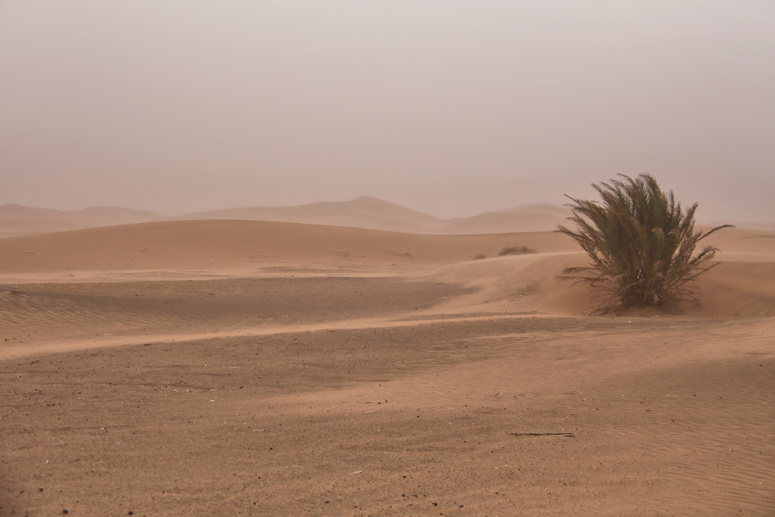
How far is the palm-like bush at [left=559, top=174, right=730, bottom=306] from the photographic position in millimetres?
13656

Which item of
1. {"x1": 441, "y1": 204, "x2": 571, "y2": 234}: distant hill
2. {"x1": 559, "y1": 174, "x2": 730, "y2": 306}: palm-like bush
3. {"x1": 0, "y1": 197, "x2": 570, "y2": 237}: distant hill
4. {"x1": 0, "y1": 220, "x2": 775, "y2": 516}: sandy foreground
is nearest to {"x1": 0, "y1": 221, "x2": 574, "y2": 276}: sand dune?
{"x1": 0, "y1": 220, "x2": 775, "y2": 516}: sandy foreground

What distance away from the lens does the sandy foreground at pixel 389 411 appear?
423cm

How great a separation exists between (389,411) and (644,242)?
948 centimetres

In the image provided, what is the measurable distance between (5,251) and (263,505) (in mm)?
37868

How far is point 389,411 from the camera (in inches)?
243

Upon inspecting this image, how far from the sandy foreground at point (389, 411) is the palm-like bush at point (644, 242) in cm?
72

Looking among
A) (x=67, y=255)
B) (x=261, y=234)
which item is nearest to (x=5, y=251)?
(x=67, y=255)

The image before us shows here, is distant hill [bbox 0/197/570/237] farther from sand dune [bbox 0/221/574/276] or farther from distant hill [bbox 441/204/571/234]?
sand dune [bbox 0/221/574/276]

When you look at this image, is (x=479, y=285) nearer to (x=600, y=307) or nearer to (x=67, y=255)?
(x=600, y=307)

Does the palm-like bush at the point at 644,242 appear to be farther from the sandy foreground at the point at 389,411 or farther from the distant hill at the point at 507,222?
the distant hill at the point at 507,222

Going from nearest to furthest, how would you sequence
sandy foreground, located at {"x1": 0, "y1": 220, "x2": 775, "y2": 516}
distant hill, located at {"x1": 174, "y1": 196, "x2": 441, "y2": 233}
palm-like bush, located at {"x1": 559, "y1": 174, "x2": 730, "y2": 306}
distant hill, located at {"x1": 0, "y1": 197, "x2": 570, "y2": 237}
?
sandy foreground, located at {"x1": 0, "y1": 220, "x2": 775, "y2": 516}
palm-like bush, located at {"x1": 559, "y1": 174, "x2": 730, "y2": 306}
distant hill, located at {"x1": 0, "y1": 197, "x2": 570, "y2": 237}
distant hill, located at {"x1": 174, "y1": 196, "x2": 441, "y2": 233}

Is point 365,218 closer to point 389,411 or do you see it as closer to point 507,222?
point 507,222

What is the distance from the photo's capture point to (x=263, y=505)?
4.06 m

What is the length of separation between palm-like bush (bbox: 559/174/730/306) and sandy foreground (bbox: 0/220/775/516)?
2.37 ft
